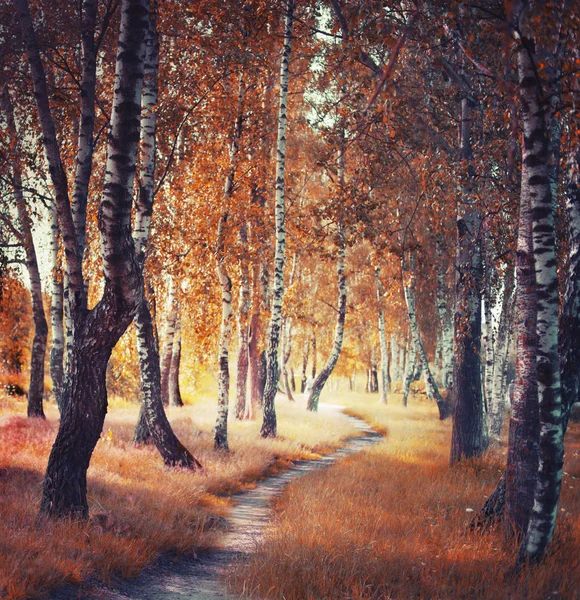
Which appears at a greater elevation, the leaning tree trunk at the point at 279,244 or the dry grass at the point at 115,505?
the leaning tree trunk at the point at 279,244

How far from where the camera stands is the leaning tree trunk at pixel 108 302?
660 cm

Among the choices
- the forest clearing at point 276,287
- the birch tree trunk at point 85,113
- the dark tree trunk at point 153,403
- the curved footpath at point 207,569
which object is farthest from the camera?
the dark tree trunk at point 153,403

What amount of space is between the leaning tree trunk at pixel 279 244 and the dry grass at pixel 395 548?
589 centimetres

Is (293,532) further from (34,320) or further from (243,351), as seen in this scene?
(243,351)

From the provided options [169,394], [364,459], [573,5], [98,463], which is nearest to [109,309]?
[98,463]

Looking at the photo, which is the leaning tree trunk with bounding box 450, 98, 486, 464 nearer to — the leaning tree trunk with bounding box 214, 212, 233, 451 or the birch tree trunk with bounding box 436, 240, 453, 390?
the leaning tree trunk with bounding box 214, 212, 233, 451

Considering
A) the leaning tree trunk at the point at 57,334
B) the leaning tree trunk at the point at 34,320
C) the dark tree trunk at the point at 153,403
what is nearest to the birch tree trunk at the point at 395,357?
the leaning tree trunk at the point at 34,320

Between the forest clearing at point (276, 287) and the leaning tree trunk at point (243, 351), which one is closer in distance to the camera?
the forest clearing at point (276, 287)

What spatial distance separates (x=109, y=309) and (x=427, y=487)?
6102mm

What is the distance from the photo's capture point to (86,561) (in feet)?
19.1

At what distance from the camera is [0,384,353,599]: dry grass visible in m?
5.49

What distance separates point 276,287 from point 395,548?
32.4ft

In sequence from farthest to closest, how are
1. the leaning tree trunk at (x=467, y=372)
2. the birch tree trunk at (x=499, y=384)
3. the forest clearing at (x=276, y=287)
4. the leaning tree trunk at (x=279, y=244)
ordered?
1. the birch tree trunk at (x=499, y=384)
2. the leaning tree trunk at (x=279, y=244)
3. the leaning tree trunk at (x=467, y=372)
4. the forest clearing at (x=276, y=287)

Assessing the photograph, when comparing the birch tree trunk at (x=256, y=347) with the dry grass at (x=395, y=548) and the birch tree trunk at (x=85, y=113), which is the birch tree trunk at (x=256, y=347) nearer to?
the dry grass at (x=395, y=548)
